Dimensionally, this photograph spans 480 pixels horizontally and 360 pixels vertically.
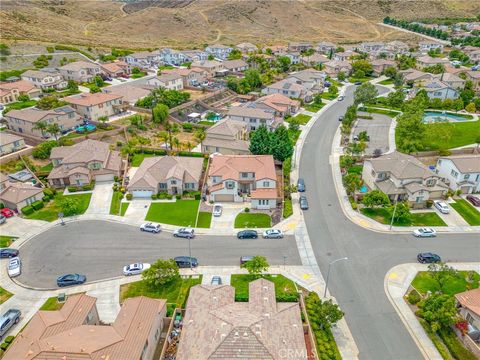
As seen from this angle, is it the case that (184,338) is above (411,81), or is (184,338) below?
below

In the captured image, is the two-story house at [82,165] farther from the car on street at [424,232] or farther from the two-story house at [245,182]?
the car on street at [424,232]

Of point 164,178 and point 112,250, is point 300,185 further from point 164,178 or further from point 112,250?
point 112,250

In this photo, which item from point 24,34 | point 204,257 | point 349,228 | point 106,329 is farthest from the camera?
point 24,34

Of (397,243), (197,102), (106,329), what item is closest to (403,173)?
(397,243)

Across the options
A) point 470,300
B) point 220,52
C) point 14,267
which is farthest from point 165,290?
point 220,52

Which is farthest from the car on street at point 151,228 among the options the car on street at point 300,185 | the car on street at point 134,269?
the car on street at point 300,185

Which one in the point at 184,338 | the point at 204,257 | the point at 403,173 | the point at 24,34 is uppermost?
the point at 24,34

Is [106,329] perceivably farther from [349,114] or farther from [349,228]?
[349,114]
